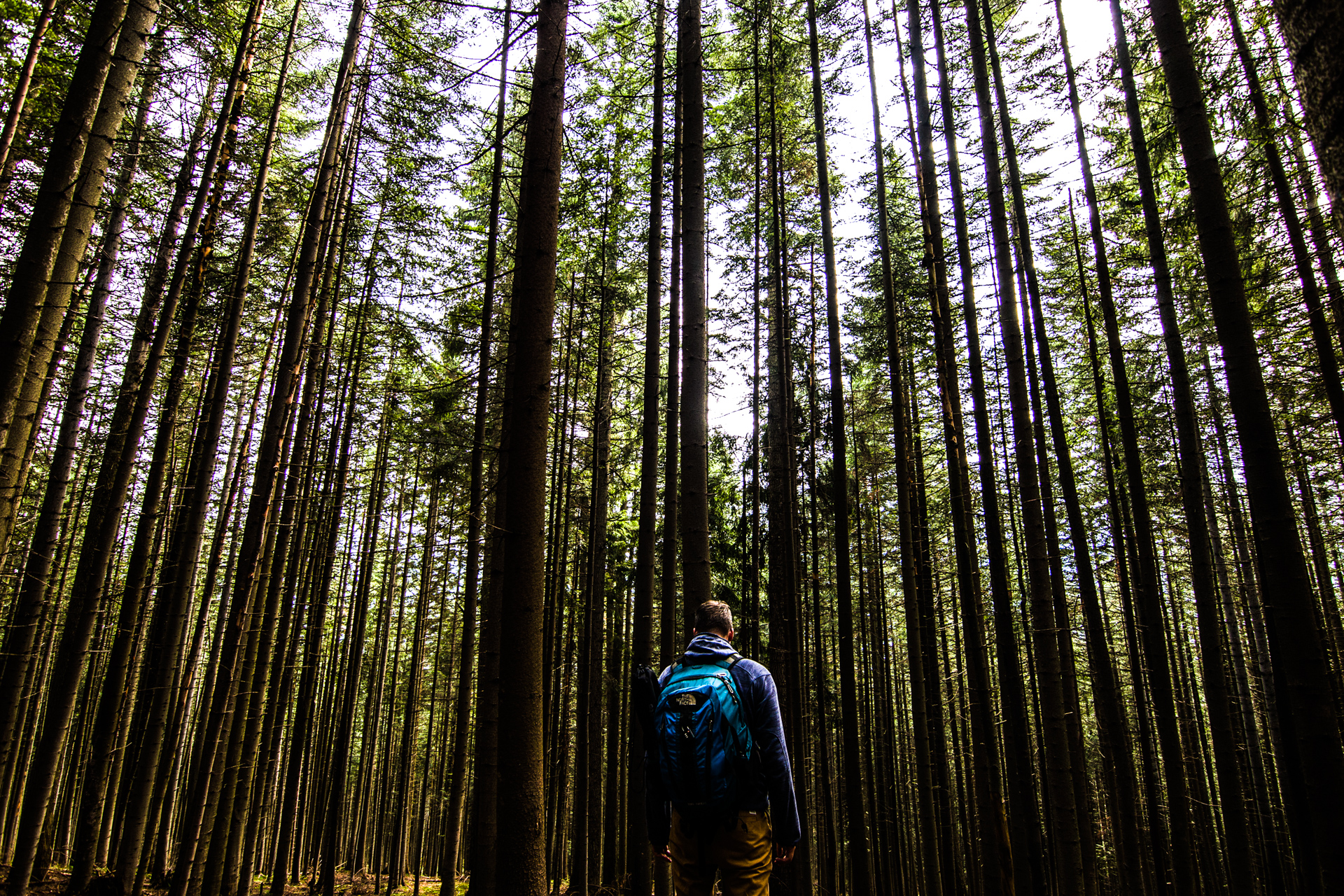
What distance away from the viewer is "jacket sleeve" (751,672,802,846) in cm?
258

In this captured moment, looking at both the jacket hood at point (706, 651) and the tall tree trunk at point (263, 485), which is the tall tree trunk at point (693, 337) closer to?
the jacket hood at point (706, 651)

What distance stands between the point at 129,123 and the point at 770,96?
9.72m

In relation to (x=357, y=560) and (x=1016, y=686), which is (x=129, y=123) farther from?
(x=1016, y=686)

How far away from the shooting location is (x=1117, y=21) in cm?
604

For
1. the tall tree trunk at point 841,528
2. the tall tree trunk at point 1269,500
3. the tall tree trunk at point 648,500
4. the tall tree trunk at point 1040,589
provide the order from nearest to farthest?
the tall tree trunk at point 1269,500 → the tall tree trunk at point 1040,589 → the tall tree trunk at point 841,528 → the tall tree trunk at point 648,500

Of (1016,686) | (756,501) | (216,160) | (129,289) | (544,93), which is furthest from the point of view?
(756,501)

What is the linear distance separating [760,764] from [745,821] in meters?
0.24

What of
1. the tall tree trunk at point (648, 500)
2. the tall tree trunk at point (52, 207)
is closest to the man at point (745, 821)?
the tall tree trunk at point (648, 500)

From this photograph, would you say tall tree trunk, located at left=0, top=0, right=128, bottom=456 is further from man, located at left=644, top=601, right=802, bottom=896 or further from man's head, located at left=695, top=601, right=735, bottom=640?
man, located at left=644, top=601, right=802, bottom=896

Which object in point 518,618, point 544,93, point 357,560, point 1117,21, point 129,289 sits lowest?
point 518,618

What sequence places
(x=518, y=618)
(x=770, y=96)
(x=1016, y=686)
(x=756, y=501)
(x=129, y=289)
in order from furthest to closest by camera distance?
(x=756, y=501) < (x=129, y=289) < (x=770, y=96) < (x=1016, y=686) < (x=518, y=618)

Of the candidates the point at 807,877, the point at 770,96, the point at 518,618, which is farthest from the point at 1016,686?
the point at 770,96

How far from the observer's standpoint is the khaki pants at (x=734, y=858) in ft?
8.48

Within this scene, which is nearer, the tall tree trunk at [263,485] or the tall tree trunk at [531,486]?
the tall tree trunk at [531,486]
